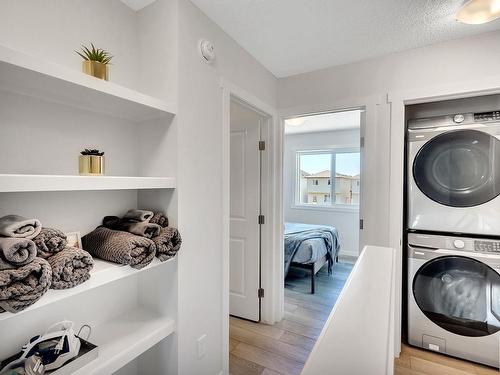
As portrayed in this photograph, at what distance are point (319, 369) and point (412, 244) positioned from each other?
2.11 metres

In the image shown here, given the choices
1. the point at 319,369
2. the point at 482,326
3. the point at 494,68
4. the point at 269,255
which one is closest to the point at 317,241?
the point at 269,255

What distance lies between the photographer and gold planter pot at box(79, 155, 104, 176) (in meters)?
1.07

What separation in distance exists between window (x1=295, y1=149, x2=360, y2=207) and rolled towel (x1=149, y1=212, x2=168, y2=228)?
4.13 meters

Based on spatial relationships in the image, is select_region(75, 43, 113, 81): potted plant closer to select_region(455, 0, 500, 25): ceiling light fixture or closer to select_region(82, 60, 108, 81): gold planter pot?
select_region(82, 60, 108, 81): gold planter pot

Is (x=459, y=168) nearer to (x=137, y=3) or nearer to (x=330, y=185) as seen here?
(x=137, y=3)

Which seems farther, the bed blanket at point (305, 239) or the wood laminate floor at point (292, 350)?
the bed blanket at point (305, 239)

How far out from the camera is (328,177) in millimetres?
5090

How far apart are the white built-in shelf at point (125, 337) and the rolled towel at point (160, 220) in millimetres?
510

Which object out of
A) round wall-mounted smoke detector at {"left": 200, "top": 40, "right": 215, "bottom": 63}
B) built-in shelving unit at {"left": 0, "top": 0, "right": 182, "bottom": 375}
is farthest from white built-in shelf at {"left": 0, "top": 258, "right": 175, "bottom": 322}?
round wall-mounted smoke detector at {"left": 200, "top": 40, "right": 215, "bottom": 63}

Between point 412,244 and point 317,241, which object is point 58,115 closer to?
point 412,244

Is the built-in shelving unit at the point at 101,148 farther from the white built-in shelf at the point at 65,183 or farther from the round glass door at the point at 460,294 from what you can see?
the round glass door at the point at 460,294

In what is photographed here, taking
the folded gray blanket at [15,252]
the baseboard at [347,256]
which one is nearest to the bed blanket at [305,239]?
the baseboard at [347,256]

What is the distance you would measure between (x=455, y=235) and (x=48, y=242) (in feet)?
8.29

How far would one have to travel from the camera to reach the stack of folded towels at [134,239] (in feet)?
3.53
